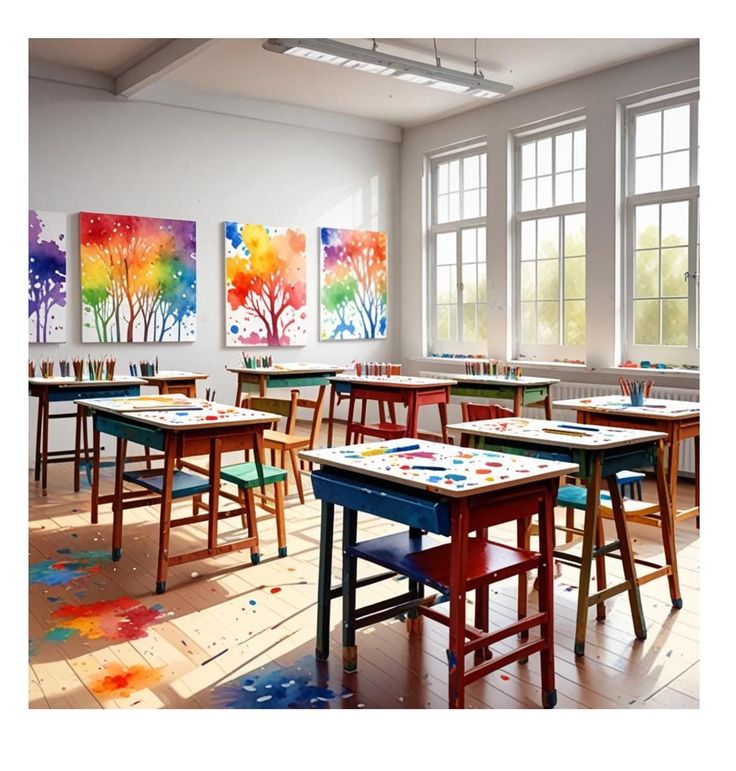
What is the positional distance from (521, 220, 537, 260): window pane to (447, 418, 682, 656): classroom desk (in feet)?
16.5

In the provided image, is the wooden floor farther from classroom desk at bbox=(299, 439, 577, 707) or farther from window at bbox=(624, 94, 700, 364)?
window at bbox=(624, 94, 700, 364)

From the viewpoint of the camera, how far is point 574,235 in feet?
26.1

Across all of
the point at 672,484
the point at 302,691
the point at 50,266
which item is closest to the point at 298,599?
the point at 302,691

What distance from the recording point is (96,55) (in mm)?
7191

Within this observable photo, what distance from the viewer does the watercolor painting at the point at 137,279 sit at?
7680mm

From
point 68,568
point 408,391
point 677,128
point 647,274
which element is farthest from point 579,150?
point 68,568

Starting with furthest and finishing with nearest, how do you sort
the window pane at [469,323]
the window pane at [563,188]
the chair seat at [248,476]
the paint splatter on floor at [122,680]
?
the window pane at [469,323]
the window pane at [563,188]
the chair seat at [248,476]
the paint splatter on floor at [122,680]

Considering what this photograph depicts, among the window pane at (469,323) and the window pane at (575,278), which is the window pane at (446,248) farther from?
the window pane at (575,278)

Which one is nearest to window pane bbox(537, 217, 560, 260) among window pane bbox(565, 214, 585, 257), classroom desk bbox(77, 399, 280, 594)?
window pane bbox(565, 214, 585, 257)

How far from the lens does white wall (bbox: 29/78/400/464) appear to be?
24.8 feet

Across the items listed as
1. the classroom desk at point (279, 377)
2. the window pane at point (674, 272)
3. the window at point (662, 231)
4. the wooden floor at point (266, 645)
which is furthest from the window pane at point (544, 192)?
the wooden floor at point (266, 645)

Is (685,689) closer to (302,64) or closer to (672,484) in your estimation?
(672,484)

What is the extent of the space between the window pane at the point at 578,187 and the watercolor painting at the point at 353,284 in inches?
105

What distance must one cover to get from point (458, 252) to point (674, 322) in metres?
2.98
